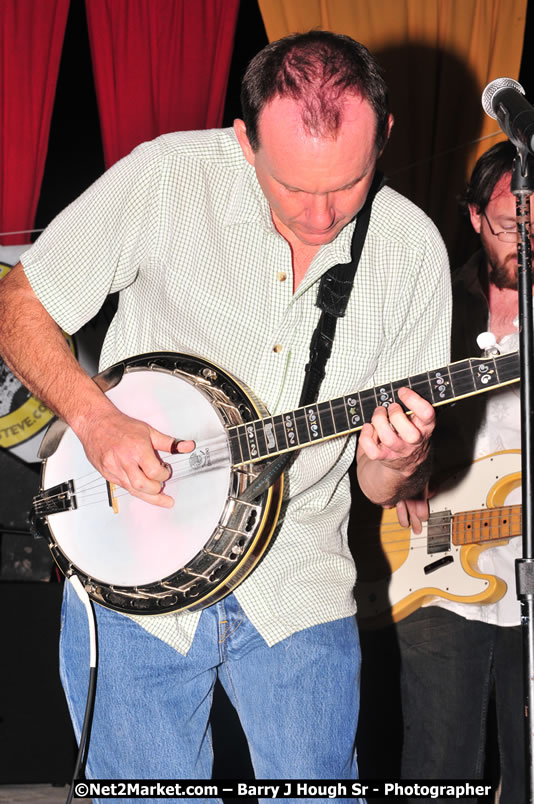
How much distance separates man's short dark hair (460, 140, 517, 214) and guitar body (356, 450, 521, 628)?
2.79 ft

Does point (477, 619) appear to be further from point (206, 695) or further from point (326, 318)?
point (326, 318)

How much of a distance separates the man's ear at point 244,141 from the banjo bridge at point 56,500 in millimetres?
815

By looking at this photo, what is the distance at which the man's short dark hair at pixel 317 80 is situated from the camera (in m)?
1.80

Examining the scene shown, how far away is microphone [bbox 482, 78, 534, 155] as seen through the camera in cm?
142

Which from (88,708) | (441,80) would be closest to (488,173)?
(441,80)

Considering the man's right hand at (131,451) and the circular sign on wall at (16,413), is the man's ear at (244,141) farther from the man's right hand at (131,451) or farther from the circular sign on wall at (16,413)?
the circular sign on wall at (16,413)

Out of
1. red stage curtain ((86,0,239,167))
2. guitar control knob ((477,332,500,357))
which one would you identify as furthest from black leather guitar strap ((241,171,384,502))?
red stage curtain ((86,0,239,167))

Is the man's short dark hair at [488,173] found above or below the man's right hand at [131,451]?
above

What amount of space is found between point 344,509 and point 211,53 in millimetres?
2801

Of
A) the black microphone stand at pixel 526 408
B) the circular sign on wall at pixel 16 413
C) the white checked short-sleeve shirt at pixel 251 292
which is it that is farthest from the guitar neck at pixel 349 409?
the circular sign on wall at pixel 16 413

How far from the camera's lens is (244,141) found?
2.00 meters

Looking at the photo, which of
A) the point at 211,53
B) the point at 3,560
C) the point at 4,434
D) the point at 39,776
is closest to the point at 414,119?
the point at 211,53

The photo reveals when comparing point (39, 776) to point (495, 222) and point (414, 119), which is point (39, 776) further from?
point (414, 119)

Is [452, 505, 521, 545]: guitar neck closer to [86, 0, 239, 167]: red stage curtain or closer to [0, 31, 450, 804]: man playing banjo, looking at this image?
[0, 31, 450, 804]: man playing banjo
